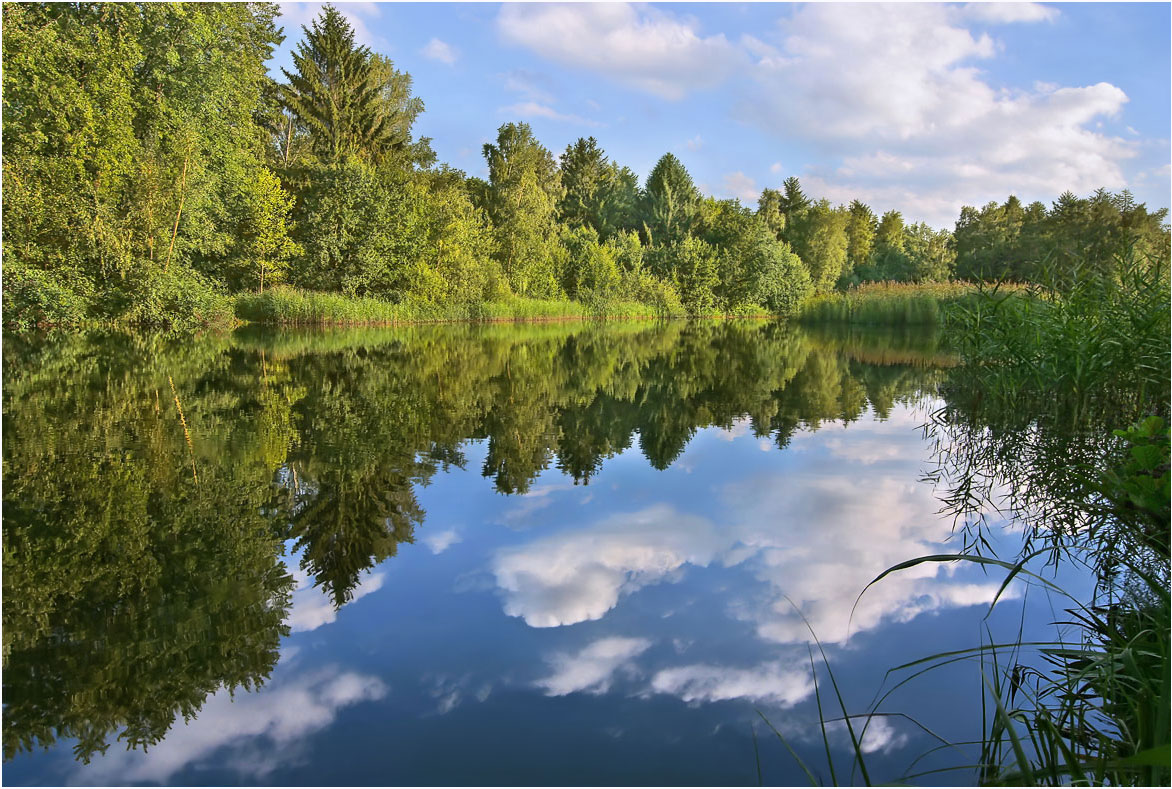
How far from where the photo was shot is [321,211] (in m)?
25.8

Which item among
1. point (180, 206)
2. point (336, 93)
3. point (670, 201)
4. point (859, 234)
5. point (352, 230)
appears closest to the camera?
point (180, 206)

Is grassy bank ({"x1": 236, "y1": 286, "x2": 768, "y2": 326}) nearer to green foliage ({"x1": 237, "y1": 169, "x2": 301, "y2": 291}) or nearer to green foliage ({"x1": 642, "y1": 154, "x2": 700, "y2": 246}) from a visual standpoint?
green foliage ({"x1": 237, "y1": 169, "x2": 301, "y2": 291})

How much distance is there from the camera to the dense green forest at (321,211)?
15.8m

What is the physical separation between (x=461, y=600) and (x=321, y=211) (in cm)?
2558

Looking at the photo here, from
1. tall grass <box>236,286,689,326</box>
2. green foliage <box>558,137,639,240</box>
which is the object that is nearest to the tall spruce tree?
tall grass <box>236,286,689,326</box>

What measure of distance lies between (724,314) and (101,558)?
38438mm

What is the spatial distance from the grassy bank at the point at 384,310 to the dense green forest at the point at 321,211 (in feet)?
0.58

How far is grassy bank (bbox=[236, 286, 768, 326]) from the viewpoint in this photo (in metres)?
23.4

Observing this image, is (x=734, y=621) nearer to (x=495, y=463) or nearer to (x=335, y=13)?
(x=495, y=463)

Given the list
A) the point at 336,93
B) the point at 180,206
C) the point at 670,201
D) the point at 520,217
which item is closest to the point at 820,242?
the point at 670,201

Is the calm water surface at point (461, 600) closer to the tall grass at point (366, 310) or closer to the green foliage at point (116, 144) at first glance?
the green foliage at point (116, 144)

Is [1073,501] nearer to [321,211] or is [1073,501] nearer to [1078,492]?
[1078,492]

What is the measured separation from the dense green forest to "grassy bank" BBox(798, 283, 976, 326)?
2549 mm

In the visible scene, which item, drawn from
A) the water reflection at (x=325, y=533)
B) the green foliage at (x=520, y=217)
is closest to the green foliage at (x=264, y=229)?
the green foliage at (x=520, y=217)
